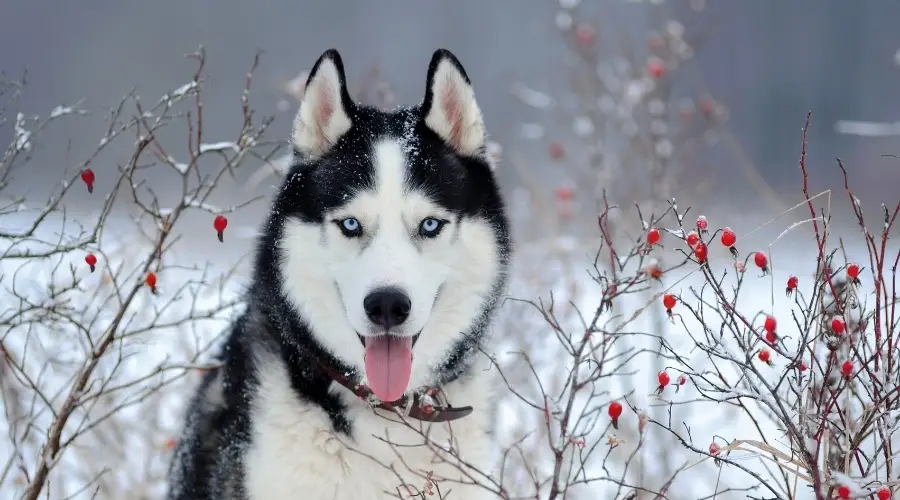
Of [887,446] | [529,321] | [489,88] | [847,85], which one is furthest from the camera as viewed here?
[489,88]

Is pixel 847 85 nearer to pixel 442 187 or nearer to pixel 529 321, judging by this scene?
pixel 529 321

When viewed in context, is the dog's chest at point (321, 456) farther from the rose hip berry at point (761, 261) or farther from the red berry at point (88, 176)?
the rose hip berry at point (761, 261)

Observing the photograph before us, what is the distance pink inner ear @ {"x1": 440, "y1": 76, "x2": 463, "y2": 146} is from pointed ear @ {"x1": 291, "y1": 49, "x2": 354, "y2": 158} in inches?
12.7

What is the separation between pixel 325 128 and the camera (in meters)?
2.87

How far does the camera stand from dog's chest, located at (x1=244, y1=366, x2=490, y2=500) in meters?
2.57

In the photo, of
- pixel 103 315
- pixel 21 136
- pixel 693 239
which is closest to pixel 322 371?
pixel 21 136

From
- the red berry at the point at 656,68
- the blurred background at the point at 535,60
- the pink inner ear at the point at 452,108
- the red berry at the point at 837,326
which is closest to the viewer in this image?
the red berry at the point at 837,326

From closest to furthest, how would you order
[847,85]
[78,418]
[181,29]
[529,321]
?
[78,418] < [529,321] < [847,85] < [181,29]

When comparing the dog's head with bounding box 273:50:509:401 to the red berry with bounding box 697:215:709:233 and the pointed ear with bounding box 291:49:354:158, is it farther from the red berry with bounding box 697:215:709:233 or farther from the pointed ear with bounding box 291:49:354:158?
the red berry with bounding box 697:215:709:233

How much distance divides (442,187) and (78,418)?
347 cm

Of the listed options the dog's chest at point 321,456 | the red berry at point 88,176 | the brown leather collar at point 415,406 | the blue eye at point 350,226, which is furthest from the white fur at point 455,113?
the red berry at point 88,176

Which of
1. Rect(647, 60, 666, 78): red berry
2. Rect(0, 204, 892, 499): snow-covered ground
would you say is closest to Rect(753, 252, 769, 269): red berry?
Rect(0, 204, 892, 499): snow-covered ground

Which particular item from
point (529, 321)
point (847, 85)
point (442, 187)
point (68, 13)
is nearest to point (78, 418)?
point (529, 321)

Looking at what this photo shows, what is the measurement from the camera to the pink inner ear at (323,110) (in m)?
2.80
